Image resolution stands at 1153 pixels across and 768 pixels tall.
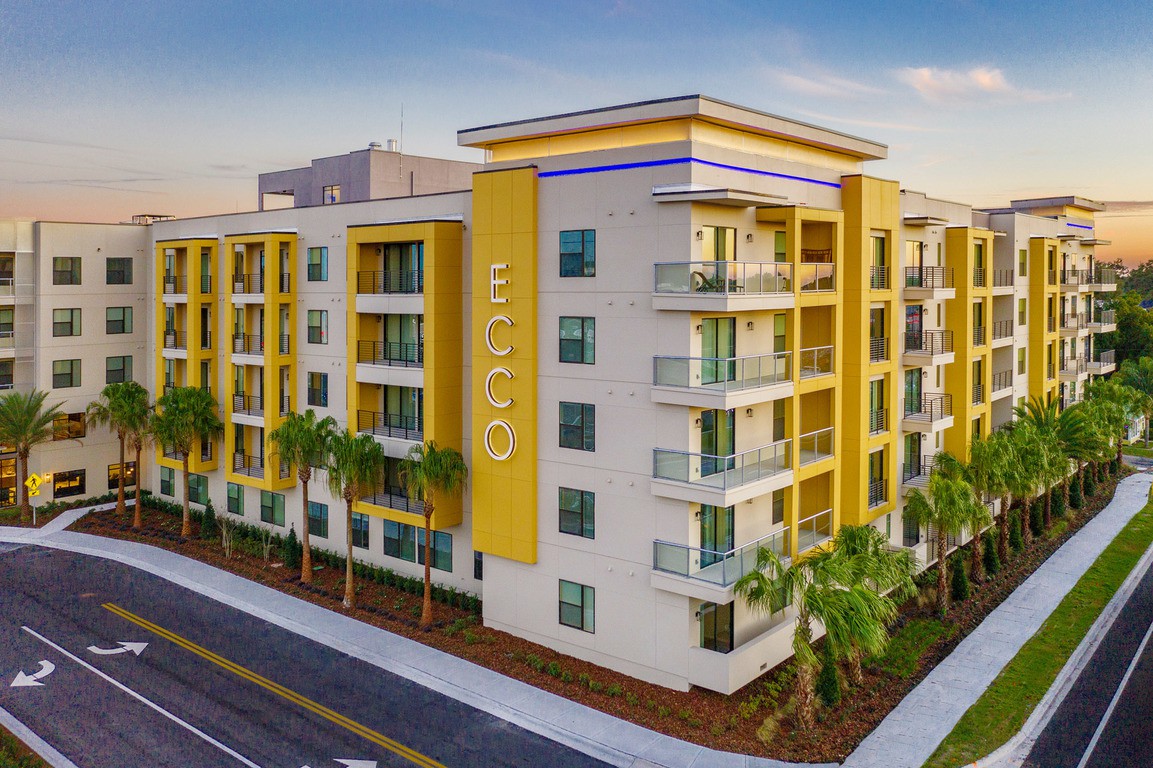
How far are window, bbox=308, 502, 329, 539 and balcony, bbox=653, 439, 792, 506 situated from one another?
1745cm

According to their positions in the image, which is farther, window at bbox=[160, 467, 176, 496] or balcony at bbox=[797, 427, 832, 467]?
window at bbox=[160, 467, 176, 496]

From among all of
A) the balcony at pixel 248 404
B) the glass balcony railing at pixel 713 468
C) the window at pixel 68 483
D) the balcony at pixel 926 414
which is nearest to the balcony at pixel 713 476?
the glass balcony railing at pixel 713 468

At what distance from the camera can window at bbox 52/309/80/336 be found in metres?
42.5

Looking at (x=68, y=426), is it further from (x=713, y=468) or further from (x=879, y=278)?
(x=879, y=278)

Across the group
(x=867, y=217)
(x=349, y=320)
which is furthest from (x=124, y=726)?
(x=867, y=217)

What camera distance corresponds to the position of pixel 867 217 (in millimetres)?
28672

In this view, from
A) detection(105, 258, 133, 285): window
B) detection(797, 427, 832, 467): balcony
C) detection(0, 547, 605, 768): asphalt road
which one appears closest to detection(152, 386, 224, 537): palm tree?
detection(0, 547, 605, 768): asphalt road

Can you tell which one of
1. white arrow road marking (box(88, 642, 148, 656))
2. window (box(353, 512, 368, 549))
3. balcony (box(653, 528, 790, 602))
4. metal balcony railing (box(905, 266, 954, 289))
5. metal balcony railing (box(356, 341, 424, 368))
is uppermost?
metal balcony railing (box(905, 266, 954, 289))

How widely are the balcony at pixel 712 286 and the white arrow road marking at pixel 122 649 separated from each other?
64.9 feet

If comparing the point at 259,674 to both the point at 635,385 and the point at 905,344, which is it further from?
the point at 905,344

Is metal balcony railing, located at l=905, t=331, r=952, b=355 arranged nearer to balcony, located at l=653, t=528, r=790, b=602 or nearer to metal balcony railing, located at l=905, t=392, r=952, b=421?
metal balcony railing, located at l=905, t=392, r=952, b=421

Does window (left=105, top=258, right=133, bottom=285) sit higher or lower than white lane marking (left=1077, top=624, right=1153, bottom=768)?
higher

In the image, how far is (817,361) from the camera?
27875mm

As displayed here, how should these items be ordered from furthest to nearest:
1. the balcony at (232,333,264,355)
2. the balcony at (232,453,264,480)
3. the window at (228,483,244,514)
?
the window at (228,483,244,514) → the balcony at (232,333,264,355) → the balcony at (232,453,264,480)
